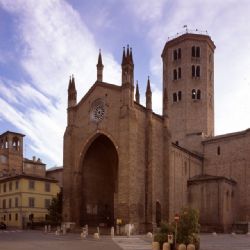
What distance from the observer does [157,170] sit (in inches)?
2076

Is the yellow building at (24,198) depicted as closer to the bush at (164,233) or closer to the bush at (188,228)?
the bush at (164,233)

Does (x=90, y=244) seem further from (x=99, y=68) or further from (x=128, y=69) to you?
(x=99, y=68)

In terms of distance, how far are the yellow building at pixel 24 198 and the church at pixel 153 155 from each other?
12028mm

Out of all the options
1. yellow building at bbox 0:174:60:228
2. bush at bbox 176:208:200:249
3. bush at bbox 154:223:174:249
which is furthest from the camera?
yellow building at bbox 0:174:60:228

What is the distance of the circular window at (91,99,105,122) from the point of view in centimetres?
5378

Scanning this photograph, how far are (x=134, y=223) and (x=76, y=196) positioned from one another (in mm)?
10657

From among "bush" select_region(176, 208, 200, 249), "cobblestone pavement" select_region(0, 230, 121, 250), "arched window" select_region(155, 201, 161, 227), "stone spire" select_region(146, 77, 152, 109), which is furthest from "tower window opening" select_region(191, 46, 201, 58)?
"bush" select_region(176, 208, 200, 249)

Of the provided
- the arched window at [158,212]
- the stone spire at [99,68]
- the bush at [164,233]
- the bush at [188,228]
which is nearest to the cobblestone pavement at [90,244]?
the bush at [164,233]

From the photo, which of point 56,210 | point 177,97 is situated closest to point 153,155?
point 56,210

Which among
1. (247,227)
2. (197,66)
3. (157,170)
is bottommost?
(247,227)

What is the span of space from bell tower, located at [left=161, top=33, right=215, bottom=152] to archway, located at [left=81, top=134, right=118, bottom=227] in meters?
15.8

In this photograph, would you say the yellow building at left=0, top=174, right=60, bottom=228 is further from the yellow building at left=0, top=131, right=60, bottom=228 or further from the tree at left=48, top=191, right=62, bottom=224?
the tree at left=48, top=191, right=62, bottom=224

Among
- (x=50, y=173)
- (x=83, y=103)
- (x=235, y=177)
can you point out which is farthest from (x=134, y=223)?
(x=50, y=173)

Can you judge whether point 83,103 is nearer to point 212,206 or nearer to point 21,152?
point 212,206
